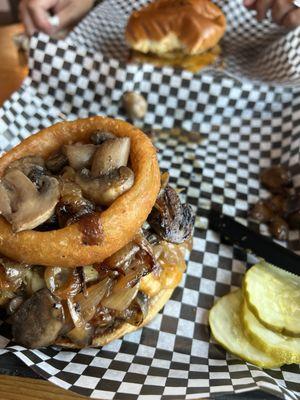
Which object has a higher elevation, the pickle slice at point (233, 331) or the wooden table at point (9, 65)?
the wooden table at point (9, 65)

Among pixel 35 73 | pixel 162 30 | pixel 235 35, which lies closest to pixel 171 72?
pixel 162 30

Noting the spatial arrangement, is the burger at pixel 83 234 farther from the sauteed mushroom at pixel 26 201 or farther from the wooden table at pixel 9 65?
the wooden table at pixel 9 65

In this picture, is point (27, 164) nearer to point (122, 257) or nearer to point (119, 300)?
point (122, 257)

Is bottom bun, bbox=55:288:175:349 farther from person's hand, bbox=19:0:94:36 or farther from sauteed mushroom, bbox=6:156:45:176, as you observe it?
person's hand, bbox=19:0:94:36

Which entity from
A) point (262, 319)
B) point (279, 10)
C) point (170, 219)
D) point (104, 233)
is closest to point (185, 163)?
point (170, 219)

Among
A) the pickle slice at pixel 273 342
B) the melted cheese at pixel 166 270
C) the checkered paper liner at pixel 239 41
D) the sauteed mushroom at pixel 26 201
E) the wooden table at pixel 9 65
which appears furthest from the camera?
the checkered paper liner at pixel 239 41

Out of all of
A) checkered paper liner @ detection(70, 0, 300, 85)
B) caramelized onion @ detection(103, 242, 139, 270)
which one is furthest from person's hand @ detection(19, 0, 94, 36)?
caramelized onion @ detection(103, 242, 139, 270)

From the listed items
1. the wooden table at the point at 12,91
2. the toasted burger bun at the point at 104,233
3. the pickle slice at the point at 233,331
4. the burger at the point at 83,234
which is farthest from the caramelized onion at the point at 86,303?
the pickle slice at the point at 233,331
